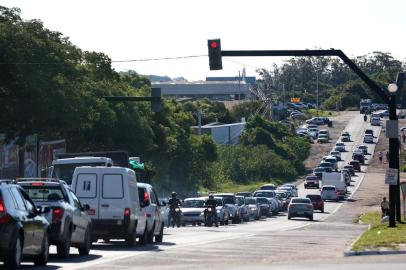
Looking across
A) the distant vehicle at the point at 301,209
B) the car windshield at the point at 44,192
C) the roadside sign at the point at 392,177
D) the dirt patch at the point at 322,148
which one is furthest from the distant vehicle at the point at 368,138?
the car windshield at the point at 44,192

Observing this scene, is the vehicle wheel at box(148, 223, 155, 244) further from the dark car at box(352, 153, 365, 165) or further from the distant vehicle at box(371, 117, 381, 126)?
the distant vehicle at box(371, 117, 381, 126)

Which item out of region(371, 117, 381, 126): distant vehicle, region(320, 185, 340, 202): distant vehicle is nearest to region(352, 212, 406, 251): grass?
region(320, 185, 340, 202): distant vehicle

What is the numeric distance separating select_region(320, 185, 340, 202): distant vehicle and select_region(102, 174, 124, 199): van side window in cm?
6285

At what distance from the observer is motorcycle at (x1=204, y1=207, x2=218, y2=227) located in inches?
2055

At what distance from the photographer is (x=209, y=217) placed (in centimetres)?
5250

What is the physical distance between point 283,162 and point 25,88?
8047cm

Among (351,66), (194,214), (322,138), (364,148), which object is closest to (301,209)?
(194,214)

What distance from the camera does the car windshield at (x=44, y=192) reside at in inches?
974

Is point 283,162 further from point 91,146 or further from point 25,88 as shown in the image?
point 25,88

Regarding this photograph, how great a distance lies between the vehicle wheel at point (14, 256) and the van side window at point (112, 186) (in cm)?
1101

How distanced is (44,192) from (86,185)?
641cm

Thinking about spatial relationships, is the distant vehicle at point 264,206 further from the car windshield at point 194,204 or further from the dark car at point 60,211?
the dark car at point 60,211

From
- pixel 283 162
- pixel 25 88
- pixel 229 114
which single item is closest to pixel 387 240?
pixel 25 88

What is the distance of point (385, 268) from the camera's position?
20.7m
